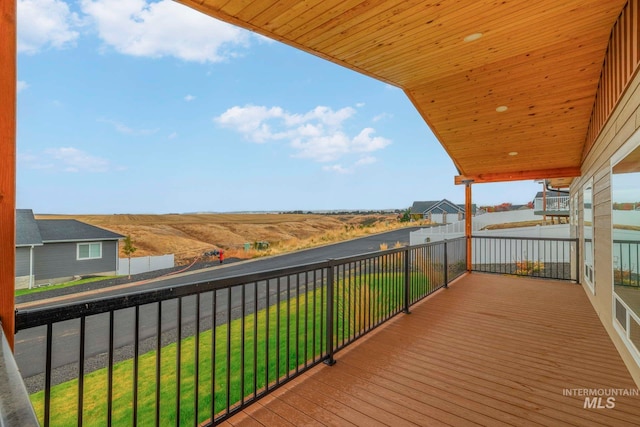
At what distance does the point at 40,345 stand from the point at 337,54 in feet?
27.1

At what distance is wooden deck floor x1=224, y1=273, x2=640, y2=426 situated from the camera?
2023mm

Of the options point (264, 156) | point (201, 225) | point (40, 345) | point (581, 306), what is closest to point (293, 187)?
point (264, 156)

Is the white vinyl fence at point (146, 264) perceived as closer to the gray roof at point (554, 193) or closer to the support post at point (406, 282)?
the support post at point (406, 282)

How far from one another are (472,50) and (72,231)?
48.2 feet

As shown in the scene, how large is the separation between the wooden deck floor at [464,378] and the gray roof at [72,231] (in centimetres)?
1125

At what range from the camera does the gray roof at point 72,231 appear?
10.8 m

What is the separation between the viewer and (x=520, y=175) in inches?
262

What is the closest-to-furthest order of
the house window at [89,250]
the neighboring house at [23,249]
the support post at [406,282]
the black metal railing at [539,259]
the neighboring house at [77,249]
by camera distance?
the neighboring house at [23,249], the support post at [406,282], the black metal railing at [539,259], the neighboring house at [77,249], the house window at [89,250]

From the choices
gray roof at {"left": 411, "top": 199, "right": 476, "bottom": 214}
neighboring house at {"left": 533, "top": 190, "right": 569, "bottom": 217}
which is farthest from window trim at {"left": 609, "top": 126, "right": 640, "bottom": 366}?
gray roof at {"left": 411, "top": 199, "right": 476, "bottom": 214}

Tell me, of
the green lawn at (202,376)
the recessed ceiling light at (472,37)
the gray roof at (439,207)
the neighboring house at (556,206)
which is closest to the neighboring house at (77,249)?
the green lawn at (202,376)

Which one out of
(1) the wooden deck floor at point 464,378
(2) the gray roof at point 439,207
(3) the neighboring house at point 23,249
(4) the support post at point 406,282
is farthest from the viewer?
(2) the gray roof at point 439,207

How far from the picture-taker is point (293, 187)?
122ft

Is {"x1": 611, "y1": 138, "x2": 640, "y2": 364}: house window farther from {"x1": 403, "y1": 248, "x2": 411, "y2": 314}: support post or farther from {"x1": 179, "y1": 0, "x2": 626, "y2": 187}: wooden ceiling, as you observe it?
{"x1": 403, "y1": 248, "x2": 411, "y2": 314}: support post

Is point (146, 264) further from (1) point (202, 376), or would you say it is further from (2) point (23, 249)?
(1) point (202, 376)
